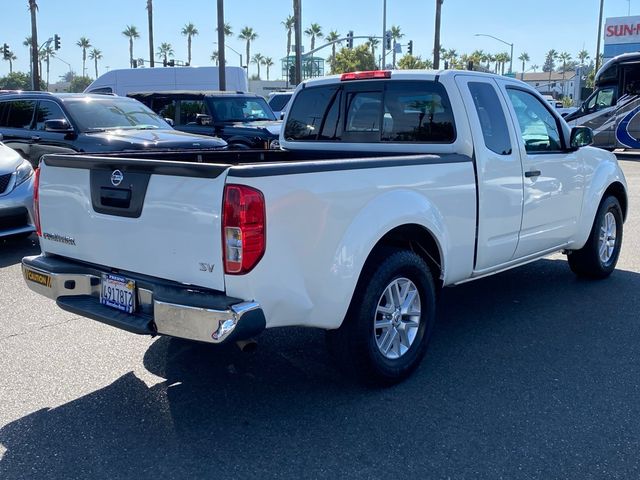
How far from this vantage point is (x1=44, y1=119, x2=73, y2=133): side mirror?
9742 millimetres

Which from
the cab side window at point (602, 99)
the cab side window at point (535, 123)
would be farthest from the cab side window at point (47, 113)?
the cab side window at point (602, 99)

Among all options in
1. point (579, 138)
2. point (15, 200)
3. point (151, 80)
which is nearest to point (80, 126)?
point (15, 200)

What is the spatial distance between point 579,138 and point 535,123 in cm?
52

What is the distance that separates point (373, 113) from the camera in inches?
208

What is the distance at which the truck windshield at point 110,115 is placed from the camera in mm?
10062

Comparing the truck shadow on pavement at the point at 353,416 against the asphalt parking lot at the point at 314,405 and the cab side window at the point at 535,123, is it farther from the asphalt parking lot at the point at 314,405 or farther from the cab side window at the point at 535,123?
the cab side window at the point at 535,123

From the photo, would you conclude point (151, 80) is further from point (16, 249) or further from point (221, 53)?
point (16, 249)

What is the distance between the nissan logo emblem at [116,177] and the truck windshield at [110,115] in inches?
263

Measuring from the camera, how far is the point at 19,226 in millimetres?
7617

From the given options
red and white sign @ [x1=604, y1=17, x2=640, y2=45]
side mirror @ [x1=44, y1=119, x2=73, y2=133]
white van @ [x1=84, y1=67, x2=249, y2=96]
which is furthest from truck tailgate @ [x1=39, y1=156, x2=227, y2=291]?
red and white sign @ [x1=604, y1=17, x2=640, y2=45]

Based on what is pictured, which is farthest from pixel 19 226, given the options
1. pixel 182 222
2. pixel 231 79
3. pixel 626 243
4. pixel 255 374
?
pixel 231 79

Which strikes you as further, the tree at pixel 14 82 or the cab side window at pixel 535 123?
the tree at pixel 14 82

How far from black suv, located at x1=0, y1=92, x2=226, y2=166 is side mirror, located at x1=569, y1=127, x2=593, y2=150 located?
5.79 metres

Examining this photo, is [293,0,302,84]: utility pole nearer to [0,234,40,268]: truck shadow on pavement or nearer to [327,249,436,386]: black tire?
[0,234,40,268]: truck shadow on pavement
